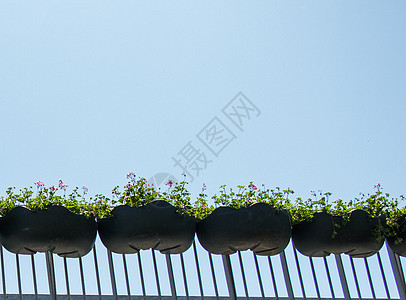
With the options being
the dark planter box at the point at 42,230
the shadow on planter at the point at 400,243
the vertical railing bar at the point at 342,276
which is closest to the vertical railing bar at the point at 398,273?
the shadow on planter at the point at 400,243

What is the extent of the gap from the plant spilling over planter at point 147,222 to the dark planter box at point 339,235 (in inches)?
31.8

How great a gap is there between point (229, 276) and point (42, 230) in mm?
1305

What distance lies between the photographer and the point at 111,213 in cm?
291

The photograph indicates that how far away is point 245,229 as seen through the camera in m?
2.91

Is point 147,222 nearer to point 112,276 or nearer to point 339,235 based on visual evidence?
point 112,276

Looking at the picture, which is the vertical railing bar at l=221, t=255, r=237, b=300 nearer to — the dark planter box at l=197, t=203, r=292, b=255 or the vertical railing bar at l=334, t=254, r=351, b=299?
the dark planter box at l=197, t=203, r=292, b=255

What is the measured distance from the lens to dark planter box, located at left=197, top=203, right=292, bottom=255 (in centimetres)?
292

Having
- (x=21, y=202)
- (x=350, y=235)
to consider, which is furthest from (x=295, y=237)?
(x=21, y=202)

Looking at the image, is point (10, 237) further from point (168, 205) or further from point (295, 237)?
point (295, 237)

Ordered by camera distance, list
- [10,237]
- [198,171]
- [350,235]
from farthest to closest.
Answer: [198,171], [350,235], [10,237]

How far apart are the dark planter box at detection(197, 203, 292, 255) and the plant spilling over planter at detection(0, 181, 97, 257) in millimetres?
737

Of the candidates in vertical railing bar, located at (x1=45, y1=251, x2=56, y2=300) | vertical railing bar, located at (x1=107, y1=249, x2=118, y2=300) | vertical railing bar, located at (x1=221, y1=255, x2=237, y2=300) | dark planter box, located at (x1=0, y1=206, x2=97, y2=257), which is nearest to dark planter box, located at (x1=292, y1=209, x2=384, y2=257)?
vertical railing bar, located at (x1=221, y1=255, x2=237, y2=300)

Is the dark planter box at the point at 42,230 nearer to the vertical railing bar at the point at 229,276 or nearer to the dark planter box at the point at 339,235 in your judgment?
the vertical railing bar at the point at 229,276

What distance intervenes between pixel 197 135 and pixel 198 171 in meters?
0.42
